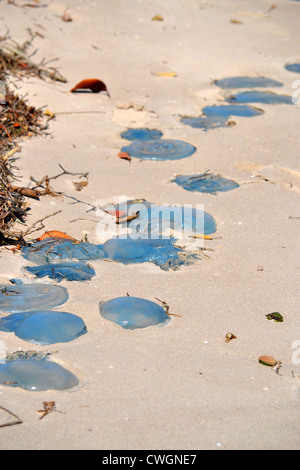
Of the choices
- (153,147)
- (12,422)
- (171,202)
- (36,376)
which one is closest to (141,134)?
(153,147)

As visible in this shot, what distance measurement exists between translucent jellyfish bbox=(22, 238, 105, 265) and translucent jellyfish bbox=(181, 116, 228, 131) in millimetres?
1828

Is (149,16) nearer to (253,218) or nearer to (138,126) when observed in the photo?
(138,126)

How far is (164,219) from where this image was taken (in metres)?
3.32

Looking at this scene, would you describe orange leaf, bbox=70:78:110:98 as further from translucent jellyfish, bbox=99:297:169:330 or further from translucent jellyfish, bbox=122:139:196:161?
translucent jellyfish, bbox=99:297:169:330

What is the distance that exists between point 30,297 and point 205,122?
8.23 ft

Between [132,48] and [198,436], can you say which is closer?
[198,436]

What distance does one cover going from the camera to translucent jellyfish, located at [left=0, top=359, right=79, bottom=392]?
2.03m

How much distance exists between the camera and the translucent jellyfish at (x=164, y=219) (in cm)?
324

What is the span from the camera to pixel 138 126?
14.8 feet

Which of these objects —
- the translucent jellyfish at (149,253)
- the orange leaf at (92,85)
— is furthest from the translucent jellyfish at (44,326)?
the orange leaf at (92,85)

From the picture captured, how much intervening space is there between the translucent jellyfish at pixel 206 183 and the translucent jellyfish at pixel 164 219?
0.28 meters
